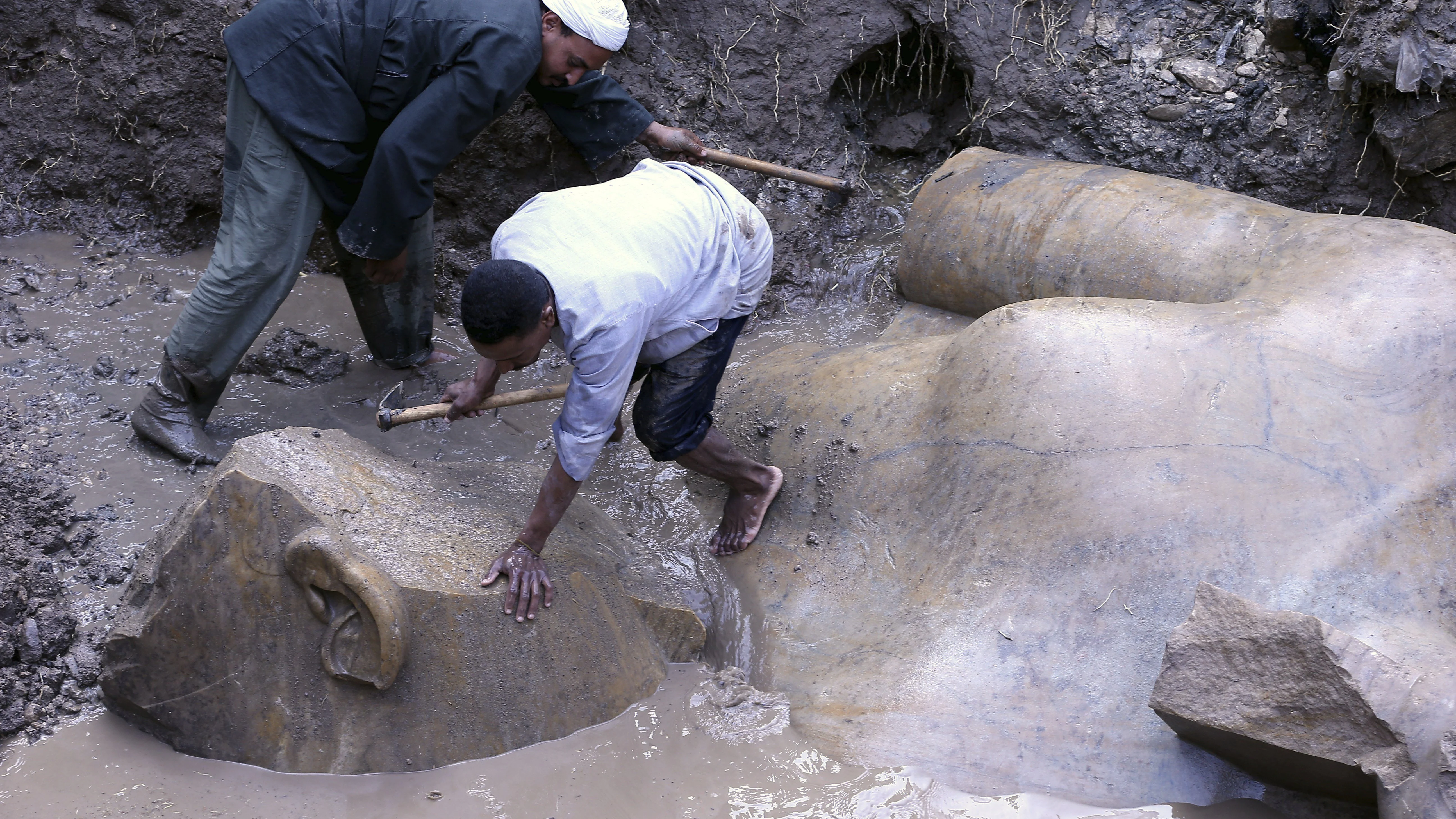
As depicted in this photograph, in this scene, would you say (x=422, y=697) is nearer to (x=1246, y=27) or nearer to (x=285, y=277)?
(x=285, y=277)

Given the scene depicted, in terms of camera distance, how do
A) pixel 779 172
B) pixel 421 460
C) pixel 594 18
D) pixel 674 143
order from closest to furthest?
pixel 594 18, pixel 421 460, pixel 674 143, pixel 779 172

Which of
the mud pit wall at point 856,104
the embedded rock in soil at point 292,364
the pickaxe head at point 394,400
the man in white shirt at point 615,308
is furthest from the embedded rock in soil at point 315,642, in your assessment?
the mud pit wall at point 856,104

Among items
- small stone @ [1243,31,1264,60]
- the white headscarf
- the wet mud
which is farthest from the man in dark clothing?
small stone @ [1243,31,1264,60]

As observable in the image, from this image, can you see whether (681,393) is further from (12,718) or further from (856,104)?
(856,104)

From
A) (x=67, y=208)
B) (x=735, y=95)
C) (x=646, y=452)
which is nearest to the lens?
(x=646, y=452)

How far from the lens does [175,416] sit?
3199 millimetres

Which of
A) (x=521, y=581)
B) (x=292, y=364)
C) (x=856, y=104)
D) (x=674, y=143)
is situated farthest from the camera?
(x=856, y=104)

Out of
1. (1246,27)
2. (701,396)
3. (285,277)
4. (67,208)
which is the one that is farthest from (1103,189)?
(67,208)

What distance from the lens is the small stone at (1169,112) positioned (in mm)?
4430

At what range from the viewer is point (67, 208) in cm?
424

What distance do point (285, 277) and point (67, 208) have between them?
5.68 feet

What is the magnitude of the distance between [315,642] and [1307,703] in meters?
2.09

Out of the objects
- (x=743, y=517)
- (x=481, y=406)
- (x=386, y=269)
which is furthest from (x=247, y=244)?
(x=743, y=517)

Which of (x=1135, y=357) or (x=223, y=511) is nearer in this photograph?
(x=223, y=511)
